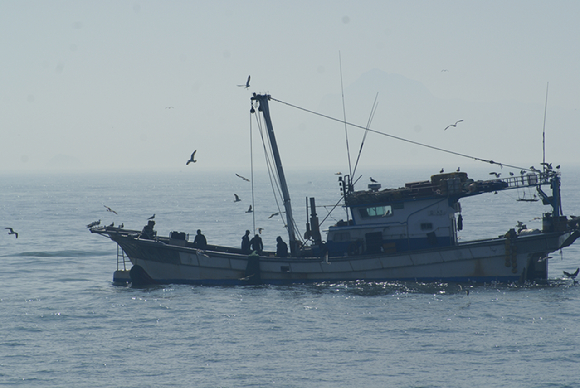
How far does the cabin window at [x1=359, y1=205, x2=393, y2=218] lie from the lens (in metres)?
30.5

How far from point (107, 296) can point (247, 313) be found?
814cm

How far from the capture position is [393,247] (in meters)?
30.2

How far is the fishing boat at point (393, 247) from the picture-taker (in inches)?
1135

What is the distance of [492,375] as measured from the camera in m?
19.3

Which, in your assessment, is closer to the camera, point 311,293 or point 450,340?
point 450,340

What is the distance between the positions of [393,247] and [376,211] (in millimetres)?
1865

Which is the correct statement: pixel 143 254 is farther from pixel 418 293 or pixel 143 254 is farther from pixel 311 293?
pixel 418 293

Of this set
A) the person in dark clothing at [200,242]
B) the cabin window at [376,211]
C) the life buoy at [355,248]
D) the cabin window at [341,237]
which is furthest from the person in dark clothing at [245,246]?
the cabin window at [376,211]

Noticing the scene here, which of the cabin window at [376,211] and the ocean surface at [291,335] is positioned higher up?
the cabin window at [376,211]

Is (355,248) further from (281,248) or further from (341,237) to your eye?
(281,248)

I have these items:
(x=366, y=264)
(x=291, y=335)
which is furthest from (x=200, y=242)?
(x=291, y=335)

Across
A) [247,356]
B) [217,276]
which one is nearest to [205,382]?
[247,356]

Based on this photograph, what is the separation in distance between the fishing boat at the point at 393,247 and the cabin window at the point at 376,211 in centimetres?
5

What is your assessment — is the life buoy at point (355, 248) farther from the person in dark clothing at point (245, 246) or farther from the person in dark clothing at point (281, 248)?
the person in dark clothing at point (245, 246)
